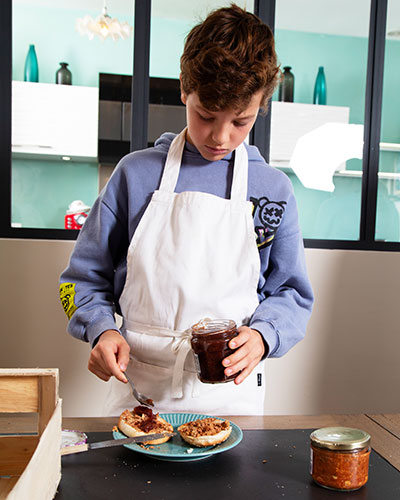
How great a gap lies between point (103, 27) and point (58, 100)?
0.45 m

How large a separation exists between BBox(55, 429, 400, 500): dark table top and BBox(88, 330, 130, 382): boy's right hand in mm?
136

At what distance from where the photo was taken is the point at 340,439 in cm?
81

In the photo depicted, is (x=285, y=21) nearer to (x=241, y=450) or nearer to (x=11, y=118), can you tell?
(x=11, y=118)

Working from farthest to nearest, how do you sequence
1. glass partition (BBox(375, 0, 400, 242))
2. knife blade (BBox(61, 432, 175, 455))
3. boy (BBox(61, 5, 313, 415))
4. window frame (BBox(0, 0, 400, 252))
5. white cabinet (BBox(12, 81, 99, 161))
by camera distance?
1. glass partition (BBox(375, 0, 400, 242))
2. white cabinet (BBox(12, 81, 99, 161))
3. window frame (BBox(0, 0, 400, 252))
4. boy (BBox(61, 5, 313, 415))
5. knife blade (BBox(61, 432, 175, 455))

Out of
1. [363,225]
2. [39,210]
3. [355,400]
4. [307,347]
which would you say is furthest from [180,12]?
[355,400]

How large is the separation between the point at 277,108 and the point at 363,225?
70 centimetres

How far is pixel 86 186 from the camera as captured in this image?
8.69 feet

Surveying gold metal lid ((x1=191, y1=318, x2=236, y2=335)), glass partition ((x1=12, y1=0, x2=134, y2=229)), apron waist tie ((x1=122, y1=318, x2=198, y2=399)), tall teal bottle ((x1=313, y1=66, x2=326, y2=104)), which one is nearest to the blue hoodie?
apron waist tie ((x1=122, y1=318, x2=198, y2=399))

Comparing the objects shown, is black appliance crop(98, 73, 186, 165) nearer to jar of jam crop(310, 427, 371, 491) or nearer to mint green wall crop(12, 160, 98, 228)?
mint green wall crop(12, 160, 98, 228)

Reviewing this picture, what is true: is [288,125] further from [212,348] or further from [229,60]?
[212,348]

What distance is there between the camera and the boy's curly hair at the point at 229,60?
1062 mm

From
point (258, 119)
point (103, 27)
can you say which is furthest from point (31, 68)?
point (258, 119)

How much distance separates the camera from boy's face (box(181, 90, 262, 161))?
43.6 inches

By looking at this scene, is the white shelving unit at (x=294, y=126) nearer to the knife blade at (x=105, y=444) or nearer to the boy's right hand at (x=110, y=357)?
the boy's right hand at (x=110, y=357)
